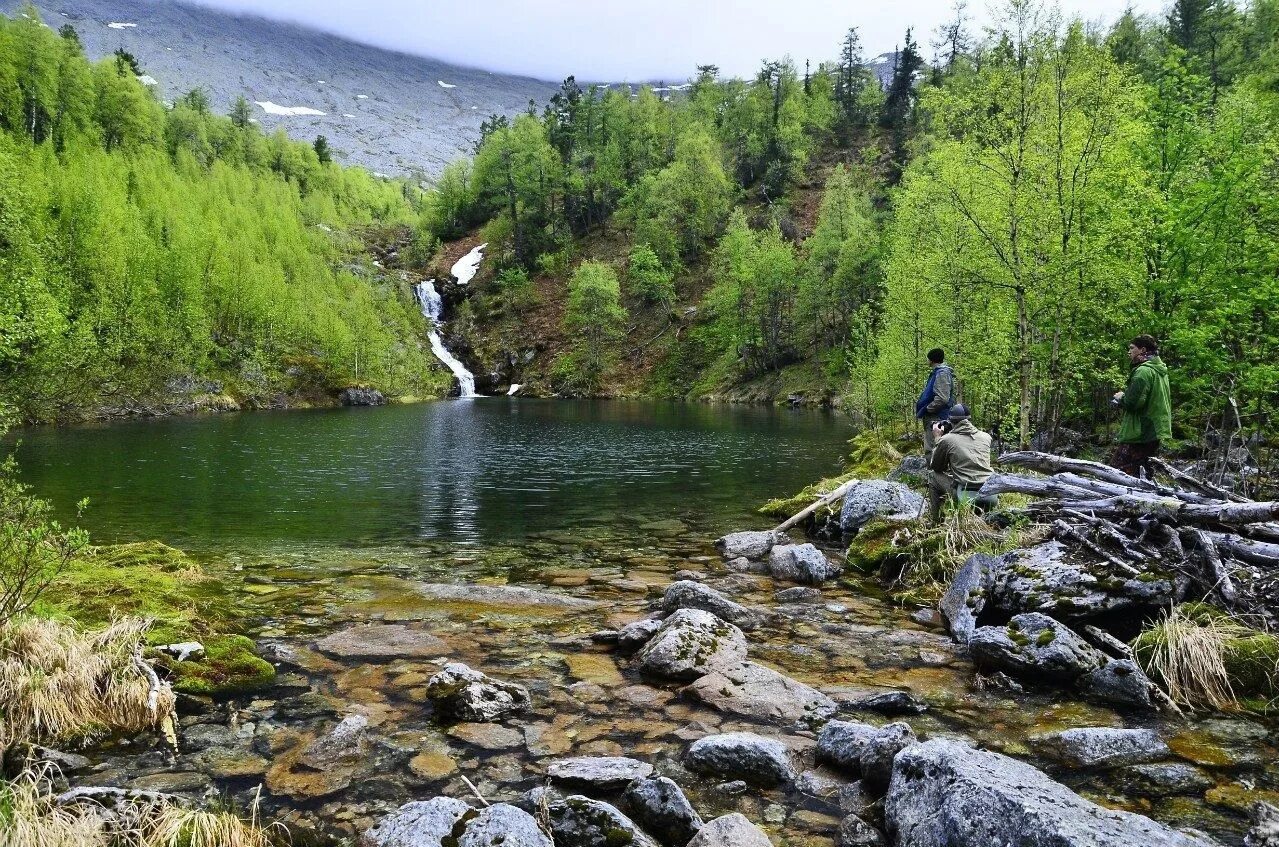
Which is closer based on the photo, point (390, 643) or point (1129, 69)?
point (390, 643)

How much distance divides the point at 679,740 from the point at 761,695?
4.19 feet

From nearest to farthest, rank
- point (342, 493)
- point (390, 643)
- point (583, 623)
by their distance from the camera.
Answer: point (390, 643) < point (583, 623) < point (342, 493)

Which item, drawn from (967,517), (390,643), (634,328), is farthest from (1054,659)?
(634,328)

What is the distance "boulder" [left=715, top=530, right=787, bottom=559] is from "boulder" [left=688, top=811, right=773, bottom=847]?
10.4m

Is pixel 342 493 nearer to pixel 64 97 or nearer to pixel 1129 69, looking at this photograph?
pixel 1129 69

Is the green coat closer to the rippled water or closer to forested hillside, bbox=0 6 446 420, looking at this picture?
the rippled water

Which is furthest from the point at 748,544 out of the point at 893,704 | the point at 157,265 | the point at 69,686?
the point at 157,265

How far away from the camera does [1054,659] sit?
7.66 metres

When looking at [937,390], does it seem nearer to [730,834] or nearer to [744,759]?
[744,759]

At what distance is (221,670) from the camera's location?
25.6 ft

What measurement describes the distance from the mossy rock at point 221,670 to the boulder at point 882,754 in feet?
21.3

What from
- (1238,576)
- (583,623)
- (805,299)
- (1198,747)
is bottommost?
(583,623)

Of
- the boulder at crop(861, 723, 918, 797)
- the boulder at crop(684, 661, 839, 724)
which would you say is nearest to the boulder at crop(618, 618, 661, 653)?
the boulder at crop(684, 661, 839, 724)

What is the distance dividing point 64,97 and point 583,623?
12940 centimetres
